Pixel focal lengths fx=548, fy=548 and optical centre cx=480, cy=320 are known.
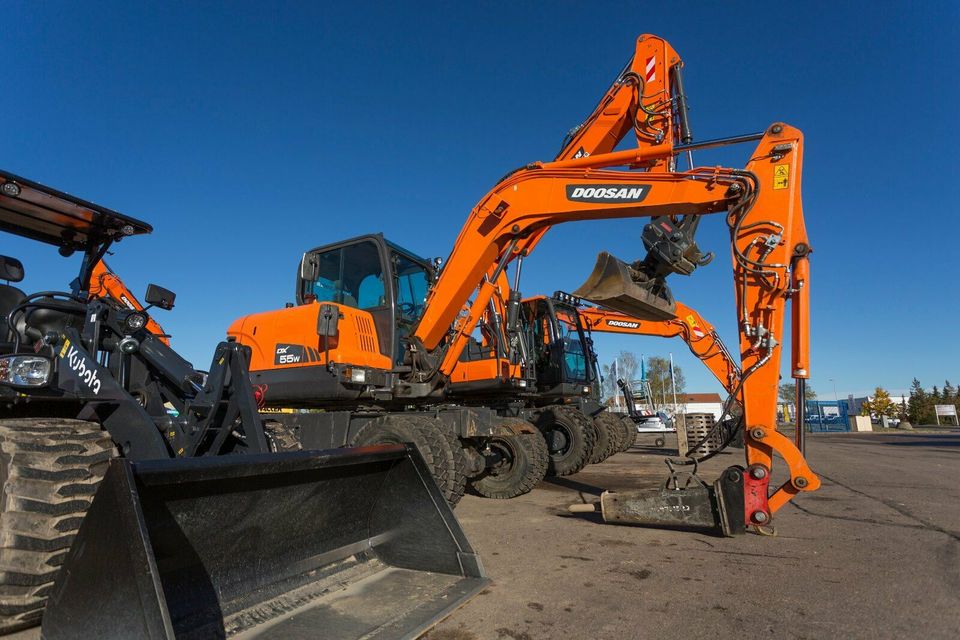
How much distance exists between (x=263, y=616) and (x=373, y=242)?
456 centimetres

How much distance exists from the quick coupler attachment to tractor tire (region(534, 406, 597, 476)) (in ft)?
12.8

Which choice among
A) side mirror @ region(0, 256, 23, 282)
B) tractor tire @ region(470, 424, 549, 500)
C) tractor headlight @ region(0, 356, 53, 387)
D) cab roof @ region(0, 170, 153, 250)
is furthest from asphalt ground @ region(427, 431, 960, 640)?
cab roof @ region(0, 170, 153, 250)

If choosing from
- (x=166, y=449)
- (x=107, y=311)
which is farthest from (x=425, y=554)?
(x=107, y=311)

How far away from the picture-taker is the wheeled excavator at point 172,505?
83.7 inches

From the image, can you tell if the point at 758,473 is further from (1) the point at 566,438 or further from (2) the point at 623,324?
(2) the point at 623,324

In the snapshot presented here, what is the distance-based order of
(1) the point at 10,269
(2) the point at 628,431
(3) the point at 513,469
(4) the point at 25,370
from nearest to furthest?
(4) the point at 25,370 < (1) the point at 10,269 < (3) the point at 513,469 < (2) the point at 628,431

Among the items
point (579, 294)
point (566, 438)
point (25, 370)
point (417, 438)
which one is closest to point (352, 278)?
point (417, 438)

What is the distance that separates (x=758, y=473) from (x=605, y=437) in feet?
24.4

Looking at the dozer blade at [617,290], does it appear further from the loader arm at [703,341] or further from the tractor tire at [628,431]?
the tractor tire at [628,431]

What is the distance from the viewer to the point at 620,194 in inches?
219

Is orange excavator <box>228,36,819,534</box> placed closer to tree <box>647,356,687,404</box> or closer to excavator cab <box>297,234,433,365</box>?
excavator cab <box>297,234,433,365</box>

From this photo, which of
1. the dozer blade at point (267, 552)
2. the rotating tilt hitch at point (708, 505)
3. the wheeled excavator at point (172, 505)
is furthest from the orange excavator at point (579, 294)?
the dozer blade at point (267, 552)

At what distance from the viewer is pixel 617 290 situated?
5293 millimetres

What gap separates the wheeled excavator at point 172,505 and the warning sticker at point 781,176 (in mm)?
4126
